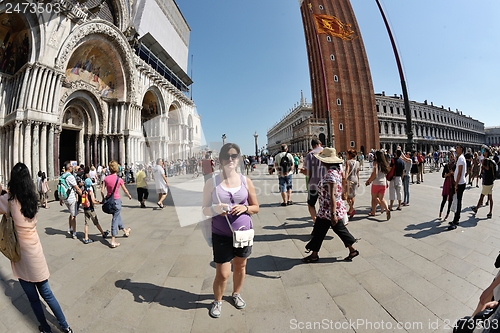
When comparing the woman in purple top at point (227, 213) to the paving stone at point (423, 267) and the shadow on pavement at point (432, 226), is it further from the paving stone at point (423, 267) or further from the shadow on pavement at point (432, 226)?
the shadow on pavement at point (432, 226)

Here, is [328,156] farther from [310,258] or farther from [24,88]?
[24,88]

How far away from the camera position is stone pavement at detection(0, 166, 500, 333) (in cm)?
199

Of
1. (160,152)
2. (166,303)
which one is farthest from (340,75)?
(166,303)

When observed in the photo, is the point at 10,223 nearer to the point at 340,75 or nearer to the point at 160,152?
the point at 160,152

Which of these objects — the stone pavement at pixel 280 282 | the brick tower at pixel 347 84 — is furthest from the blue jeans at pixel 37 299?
the brick tower at pixel 347 84

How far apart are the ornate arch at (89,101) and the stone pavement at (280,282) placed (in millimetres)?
12409

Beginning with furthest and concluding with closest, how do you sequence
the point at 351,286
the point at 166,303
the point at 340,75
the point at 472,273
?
1. the point at 340,75
2. the point at 472,273
3. the point at 351,286
4. the point at 166,303

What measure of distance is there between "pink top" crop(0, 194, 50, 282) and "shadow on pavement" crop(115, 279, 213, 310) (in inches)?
36.2

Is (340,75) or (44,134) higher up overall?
(340,75)

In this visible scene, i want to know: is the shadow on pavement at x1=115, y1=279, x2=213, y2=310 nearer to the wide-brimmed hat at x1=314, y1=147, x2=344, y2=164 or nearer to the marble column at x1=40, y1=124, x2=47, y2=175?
the wide-brimmed hat at x1=314, y1=147, x2=344, y2=164

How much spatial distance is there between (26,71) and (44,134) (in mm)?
3118

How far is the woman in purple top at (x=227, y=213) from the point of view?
2.00 m

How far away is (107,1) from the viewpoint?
55.1 feet

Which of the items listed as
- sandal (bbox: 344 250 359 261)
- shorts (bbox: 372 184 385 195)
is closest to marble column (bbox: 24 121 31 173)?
sandal (bbox: 344 250 359 261)
